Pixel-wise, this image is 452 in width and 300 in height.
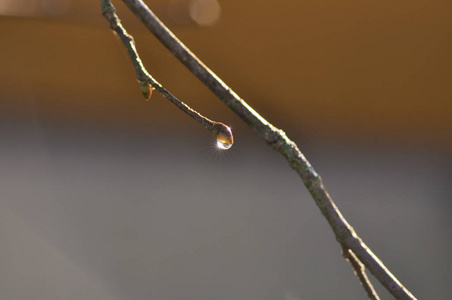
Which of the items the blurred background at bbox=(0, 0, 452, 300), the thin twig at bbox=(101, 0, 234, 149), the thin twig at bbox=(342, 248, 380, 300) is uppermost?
the blurred background at bbox=(0, 0, 452, 300)

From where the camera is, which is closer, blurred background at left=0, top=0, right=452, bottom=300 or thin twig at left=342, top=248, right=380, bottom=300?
thin twig at left=342, top=248, right=380, bottom=300

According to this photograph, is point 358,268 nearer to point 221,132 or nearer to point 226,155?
point 221,132

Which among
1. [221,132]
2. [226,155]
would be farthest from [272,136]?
[226,155]

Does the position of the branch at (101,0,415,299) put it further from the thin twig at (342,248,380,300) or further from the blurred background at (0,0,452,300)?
the blurred background at (0,0,452,300)

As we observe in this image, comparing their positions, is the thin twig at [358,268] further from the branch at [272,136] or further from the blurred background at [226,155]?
the blurred background at [226,155]

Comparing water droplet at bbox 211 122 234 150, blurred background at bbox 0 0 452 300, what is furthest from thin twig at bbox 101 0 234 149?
blurred background at bbox 0 0 452 300

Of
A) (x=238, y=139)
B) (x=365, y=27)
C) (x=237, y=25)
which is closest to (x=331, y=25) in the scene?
(x=365, y=27)
